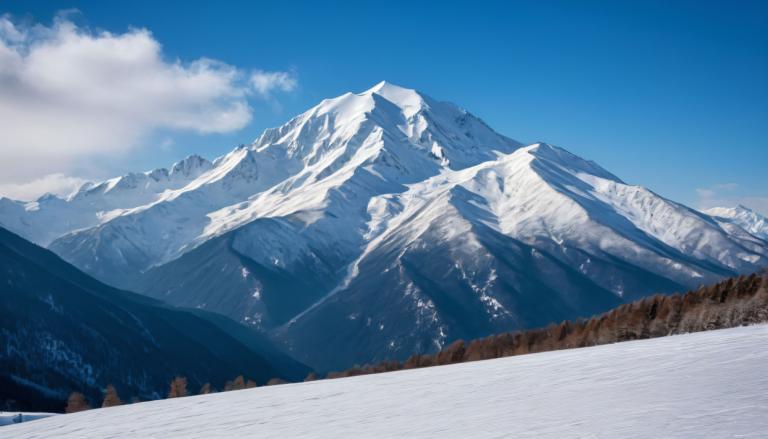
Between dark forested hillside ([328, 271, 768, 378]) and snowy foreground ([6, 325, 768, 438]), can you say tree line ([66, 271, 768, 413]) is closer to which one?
dark forested hillside ([328, 271, 768, 378])

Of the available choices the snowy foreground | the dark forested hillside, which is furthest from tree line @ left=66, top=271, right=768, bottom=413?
the snowy foreground

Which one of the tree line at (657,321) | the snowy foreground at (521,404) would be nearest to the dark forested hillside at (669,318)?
the tree line at (657,321)

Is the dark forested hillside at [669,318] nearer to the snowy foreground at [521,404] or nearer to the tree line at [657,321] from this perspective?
the tree line at [657,321]

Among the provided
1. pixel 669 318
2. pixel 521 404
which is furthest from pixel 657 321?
pixel 521 404

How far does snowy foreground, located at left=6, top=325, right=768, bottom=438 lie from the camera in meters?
23.8

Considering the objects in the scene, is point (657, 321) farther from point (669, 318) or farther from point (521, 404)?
point (521, 404)

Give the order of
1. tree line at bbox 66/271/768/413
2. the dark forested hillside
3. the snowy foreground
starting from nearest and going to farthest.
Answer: the snowy foreground
the dark forested hillside
tree line at bbox 66/271/768/413

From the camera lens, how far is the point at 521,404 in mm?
30031

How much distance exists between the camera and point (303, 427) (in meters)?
31.3

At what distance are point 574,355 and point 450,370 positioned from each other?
30.5 feet

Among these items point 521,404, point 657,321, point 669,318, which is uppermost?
point 669,318

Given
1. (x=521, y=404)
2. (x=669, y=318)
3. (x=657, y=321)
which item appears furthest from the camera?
(x=657, y=321)

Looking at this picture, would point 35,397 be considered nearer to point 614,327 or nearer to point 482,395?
point 614,327

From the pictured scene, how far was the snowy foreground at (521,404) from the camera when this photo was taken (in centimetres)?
2381
